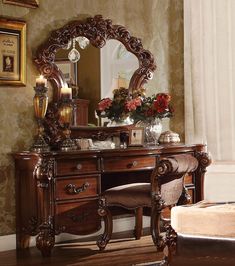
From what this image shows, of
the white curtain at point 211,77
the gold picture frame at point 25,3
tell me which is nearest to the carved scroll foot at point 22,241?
the gold picture frame at point 25,3

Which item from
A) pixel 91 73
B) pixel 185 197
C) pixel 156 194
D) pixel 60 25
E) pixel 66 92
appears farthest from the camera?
pixel 91 73

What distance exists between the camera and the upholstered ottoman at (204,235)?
2.20 meters

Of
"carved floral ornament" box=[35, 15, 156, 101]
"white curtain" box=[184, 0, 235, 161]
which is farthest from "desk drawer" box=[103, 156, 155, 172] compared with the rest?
"white curtain" box=[184, 0, 235, 161]

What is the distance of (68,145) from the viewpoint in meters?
4.10

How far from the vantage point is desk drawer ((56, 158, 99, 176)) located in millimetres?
3797

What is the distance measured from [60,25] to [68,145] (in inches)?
39.6

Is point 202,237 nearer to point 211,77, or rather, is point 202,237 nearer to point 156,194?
point 156,194

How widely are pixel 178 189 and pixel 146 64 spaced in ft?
4.89

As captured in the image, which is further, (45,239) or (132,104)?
(132,104)

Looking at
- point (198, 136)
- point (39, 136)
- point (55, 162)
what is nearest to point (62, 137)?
point (39, 136)

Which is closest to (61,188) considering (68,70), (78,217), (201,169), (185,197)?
(78,217)

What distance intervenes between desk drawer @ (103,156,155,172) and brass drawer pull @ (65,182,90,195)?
0.67 ft

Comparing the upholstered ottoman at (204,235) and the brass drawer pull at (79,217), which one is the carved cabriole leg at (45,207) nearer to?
the brass drawer pull at (79,217)

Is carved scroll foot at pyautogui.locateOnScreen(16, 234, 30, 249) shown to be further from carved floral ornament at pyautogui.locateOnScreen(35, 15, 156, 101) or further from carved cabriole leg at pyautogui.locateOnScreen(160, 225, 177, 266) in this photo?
carved cabriole leg at pyautogui.locateOnScreen(160, 225, 177, 266)
